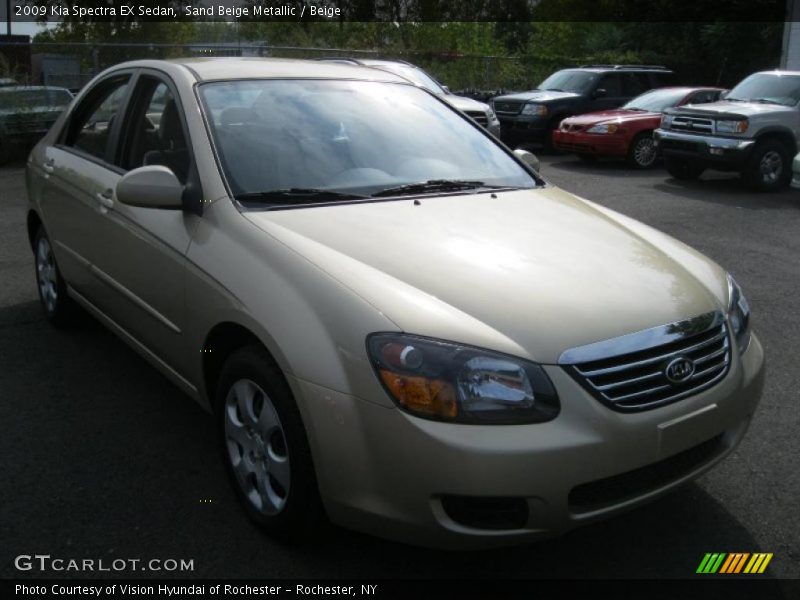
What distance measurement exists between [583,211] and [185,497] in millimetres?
2054

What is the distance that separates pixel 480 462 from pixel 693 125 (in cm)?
1083

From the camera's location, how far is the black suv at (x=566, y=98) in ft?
50.6

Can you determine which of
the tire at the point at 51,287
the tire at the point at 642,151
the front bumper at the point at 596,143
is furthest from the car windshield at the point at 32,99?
the tire at the point at 642,151

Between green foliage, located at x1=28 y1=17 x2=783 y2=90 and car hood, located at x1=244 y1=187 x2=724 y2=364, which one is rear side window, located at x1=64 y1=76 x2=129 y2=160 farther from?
green foliage, located at x1=28 y1=17 x2=783 y2=90

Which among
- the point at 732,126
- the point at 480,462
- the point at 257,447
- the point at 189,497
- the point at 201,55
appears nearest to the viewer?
the point at 480,462

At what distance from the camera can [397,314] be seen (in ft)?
8.36

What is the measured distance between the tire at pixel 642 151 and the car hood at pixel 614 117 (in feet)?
0.99

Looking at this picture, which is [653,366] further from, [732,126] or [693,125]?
[693,125]

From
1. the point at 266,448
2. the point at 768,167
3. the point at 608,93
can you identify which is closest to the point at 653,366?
the point at 266,448

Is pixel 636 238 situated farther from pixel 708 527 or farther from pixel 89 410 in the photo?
pixel 89 410

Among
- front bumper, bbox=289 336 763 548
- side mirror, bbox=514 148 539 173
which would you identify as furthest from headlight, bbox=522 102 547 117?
front bumper, bbox=289 336 763 548

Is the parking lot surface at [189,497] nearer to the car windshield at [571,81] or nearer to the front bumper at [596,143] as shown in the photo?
the front bumper at [596,143]

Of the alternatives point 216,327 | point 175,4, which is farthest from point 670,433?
point 175,4

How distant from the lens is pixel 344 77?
412cm
